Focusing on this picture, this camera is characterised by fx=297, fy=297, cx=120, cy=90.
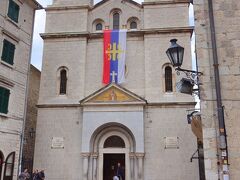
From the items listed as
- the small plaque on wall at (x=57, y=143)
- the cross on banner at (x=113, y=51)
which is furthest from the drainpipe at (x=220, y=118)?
the small plaque on wall at (x=57, y=143)

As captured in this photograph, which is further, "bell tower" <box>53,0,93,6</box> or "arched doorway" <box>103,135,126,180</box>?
"bell tower" <box>53,0,93,6</box>

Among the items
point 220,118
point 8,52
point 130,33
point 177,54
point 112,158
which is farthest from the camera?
point 130,33

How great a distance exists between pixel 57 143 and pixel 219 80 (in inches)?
574

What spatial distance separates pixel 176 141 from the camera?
60.5 ft

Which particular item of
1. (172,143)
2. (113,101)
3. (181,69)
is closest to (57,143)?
(113,101)

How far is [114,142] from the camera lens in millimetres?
19656

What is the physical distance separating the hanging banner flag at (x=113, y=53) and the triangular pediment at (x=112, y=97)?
91 cm

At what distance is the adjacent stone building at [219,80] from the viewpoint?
653 cm

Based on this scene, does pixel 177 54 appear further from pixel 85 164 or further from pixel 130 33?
pixel 130 33

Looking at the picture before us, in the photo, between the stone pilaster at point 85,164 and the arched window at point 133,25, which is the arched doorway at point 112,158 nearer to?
the stone pilaster at point 85,164

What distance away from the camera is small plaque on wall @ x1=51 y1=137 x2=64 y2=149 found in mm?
19498

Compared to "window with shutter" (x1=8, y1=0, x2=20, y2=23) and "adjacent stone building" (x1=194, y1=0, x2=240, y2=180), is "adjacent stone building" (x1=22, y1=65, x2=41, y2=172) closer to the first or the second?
"window with shutter" (x1=8, y1=0, x2=20, y2=23)

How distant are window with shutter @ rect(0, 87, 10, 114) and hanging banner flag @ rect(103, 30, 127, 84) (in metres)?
6.46

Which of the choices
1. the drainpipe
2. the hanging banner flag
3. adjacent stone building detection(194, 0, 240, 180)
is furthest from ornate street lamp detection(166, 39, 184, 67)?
the hanging banner flag
